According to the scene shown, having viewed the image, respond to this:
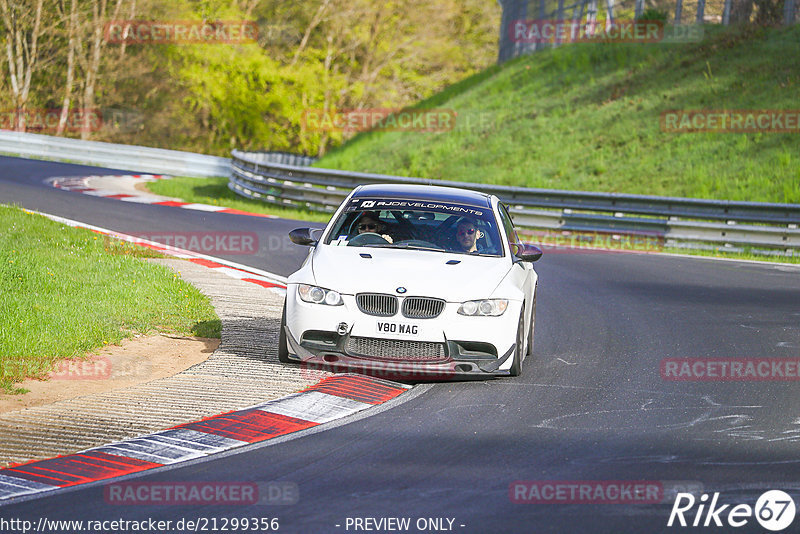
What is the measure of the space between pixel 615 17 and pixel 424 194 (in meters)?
27.6

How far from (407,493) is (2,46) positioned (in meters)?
51.2

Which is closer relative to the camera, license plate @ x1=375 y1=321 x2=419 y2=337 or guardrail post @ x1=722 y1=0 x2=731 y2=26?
license plate @ x1=375 y1=321 x2=419 y2=337

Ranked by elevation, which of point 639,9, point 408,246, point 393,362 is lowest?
point 393,362

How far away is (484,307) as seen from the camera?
8.35 m

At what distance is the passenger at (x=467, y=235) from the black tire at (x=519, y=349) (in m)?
0.92

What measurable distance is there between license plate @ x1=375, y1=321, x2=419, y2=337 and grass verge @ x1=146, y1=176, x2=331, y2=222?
14.6 meters

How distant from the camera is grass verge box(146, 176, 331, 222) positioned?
77.7 feet

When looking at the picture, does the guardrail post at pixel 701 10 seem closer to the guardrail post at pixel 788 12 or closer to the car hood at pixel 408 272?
the guardrail post at pixel 788 12

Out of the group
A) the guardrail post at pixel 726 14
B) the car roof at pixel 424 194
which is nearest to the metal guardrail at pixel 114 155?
the guardrail post at pixel 726 14

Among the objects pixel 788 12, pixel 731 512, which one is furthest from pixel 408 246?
pixel 788 12

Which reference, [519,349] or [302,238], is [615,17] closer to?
[302,238]

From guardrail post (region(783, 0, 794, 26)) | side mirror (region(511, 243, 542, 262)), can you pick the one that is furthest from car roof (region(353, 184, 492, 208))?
guardrail post (region(783, 0, 794, 26))

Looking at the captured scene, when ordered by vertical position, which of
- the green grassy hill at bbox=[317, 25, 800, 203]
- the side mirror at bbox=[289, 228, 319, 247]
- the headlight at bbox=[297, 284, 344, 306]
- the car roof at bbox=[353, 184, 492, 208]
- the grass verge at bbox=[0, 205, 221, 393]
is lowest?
the grass verge at bbox=[0, 205, 221, 393]

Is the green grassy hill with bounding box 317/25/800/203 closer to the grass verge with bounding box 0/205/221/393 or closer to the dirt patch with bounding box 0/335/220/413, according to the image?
the grass verge with bounding box 0/205/221/393
